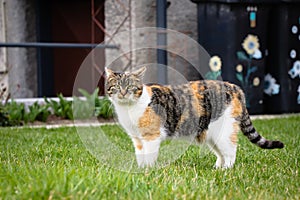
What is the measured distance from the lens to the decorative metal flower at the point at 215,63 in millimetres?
7887

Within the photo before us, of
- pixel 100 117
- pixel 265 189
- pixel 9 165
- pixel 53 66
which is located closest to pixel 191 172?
pixel 265 189

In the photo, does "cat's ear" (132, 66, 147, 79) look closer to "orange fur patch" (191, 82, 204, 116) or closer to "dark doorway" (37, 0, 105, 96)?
"orange fur patch" (191, 82, 204, 116)

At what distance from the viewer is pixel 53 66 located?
10.1m

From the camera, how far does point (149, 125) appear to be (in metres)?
3.87

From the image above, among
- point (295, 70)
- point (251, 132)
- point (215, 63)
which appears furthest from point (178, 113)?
point (295, 70)

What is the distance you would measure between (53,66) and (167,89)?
6.32 m

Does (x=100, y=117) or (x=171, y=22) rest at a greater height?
(x=171, y=22)

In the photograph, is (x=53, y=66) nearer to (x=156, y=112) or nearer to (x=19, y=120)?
(x=19, y=120)

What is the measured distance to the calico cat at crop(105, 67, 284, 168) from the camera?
3.86 m

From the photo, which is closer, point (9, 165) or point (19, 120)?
point (9, 165)

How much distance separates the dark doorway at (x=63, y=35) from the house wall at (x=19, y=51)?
0.16 metres

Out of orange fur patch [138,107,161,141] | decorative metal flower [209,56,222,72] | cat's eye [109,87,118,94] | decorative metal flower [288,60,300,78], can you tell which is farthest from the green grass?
decorative metal flower [288,60,300,78]

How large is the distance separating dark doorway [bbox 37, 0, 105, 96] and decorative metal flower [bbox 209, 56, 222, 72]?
251cm

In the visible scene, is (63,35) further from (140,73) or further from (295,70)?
(140,73)
